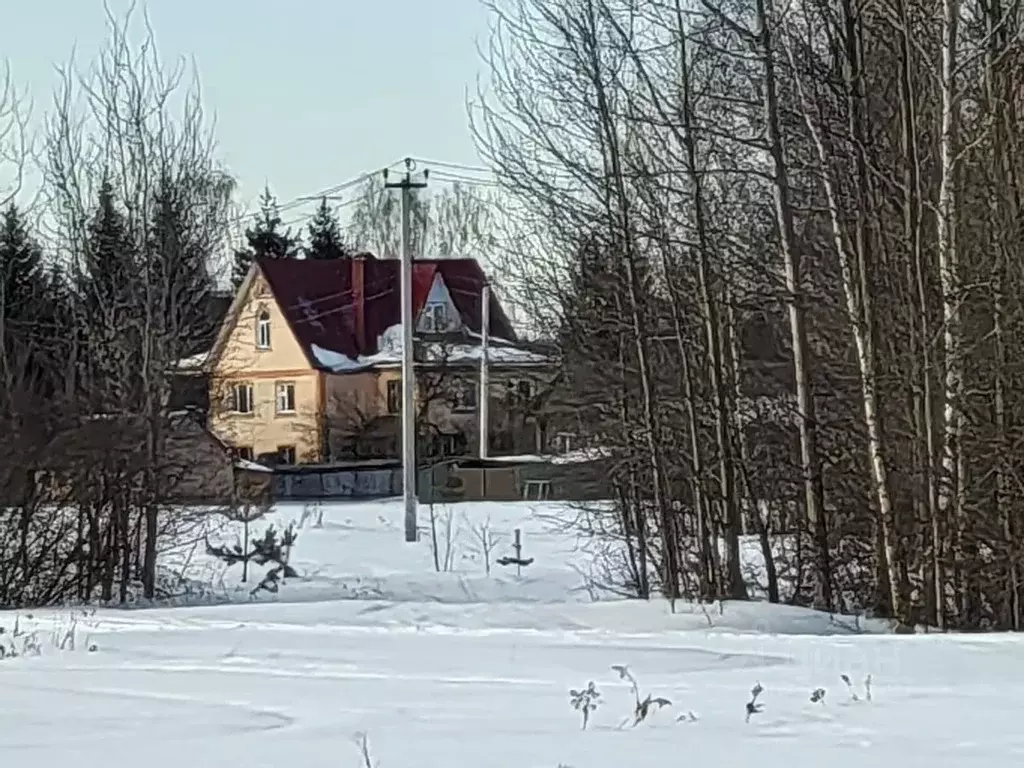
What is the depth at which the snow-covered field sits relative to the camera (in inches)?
197

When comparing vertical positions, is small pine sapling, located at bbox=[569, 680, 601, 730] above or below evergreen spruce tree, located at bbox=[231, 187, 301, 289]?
below

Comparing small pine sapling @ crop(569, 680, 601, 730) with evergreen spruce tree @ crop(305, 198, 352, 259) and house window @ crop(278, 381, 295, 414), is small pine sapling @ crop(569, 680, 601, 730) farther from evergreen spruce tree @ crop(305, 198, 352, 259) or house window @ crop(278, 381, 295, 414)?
evergreen spruce tree @ crop(305, 198, 352, 259)

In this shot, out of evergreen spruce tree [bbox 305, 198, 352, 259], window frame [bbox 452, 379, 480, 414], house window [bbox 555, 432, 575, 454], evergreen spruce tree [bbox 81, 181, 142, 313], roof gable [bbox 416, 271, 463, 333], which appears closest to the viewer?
evergreen spruce tree [bbox 81, 181, 142, 313]

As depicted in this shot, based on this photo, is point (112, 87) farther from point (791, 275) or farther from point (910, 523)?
point (910, 523)

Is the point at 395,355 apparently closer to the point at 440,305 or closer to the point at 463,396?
the point at 440,305

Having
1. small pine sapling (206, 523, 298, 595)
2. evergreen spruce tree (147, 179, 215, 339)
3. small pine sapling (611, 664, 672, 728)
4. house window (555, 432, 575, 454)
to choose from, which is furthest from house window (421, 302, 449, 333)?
small pine sapling (611, 664, 672, 728)

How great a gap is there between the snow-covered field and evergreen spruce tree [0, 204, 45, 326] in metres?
7.64

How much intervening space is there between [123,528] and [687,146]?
24.2 ft

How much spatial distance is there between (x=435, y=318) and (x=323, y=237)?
36.5 feet

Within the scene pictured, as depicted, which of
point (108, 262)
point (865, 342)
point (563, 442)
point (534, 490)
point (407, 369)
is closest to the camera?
point (865, 342)

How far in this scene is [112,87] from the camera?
18000mm

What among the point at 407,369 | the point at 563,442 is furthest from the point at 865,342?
the point at 407,369

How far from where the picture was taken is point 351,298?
164 ft

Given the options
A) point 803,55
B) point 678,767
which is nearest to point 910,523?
point 803,55
